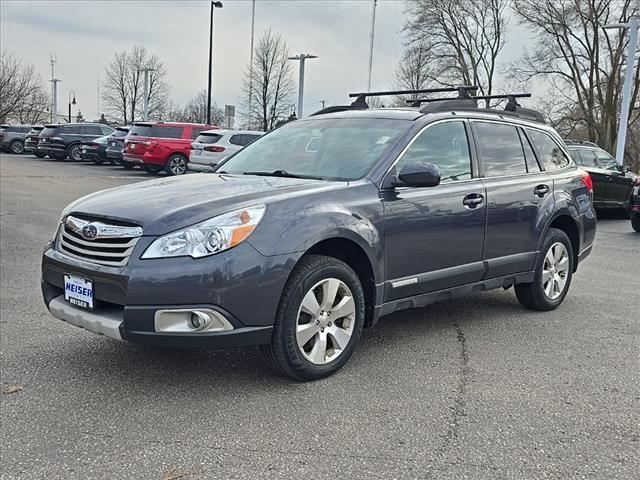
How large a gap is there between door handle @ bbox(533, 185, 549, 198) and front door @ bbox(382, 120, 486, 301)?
801 mm

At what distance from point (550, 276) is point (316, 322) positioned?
2.85 metres

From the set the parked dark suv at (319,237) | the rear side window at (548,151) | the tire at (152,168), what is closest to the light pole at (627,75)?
the tire at (152,168)

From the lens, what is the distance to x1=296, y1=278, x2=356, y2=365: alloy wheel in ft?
12.4

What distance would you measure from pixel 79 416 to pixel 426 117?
3.05 m

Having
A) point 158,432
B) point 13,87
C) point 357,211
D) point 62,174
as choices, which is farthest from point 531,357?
point 13,87

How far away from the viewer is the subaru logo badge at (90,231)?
365cm

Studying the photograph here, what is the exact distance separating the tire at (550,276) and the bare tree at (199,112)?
198 feet

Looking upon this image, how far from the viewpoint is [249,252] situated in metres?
3.47

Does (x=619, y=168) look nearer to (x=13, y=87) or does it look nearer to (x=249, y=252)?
(x=249, y=252)

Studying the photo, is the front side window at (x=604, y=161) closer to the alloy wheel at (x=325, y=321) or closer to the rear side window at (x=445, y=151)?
the rear side window at (x=445, y=151)

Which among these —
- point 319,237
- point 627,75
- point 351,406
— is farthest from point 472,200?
point 627,75

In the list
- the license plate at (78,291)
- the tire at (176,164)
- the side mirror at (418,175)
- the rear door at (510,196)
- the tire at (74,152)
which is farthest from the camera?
the tire at (74,152)

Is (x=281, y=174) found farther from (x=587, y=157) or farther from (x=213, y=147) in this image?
(x=213, y=147)

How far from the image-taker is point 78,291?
3701 millimetres
